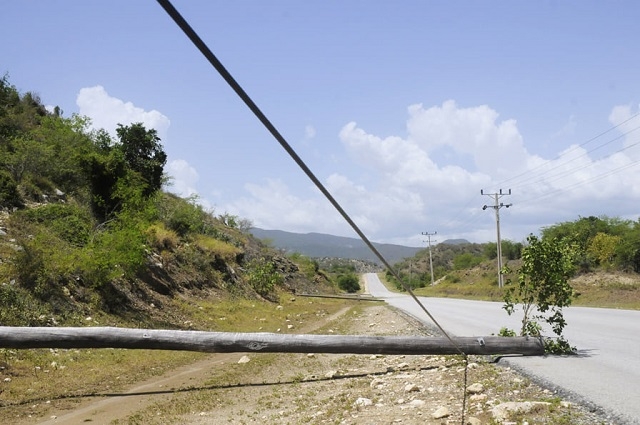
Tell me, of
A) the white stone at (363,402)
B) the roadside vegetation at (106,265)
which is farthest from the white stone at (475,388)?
the roadside vegetation at (106,265)

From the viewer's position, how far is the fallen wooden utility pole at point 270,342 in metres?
10.2

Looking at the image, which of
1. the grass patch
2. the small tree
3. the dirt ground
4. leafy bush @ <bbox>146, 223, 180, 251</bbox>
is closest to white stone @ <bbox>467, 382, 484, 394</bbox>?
the dirt ground

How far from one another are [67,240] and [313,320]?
13.8 meters

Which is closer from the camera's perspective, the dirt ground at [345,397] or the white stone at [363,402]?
the dirt ground at [345,397]

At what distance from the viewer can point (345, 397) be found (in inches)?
344

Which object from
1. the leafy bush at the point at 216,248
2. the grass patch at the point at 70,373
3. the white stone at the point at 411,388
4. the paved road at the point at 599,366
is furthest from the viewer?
the leafy bush at the point at 216,248

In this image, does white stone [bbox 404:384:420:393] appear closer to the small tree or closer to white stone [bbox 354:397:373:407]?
white stone [bbox 354:397:373:407]

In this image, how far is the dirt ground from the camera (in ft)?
22.2

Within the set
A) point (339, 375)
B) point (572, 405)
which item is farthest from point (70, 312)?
point (572, 405)

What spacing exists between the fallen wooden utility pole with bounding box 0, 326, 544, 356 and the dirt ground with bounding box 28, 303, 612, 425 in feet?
1.35

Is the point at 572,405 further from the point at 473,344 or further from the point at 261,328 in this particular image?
the point at 261,328

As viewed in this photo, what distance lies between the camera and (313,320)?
92.4ft

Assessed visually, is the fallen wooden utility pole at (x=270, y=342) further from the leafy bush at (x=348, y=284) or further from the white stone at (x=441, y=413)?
the leafy bush at (x=348, y=284)

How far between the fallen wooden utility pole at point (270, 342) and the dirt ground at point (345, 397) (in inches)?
16.2
